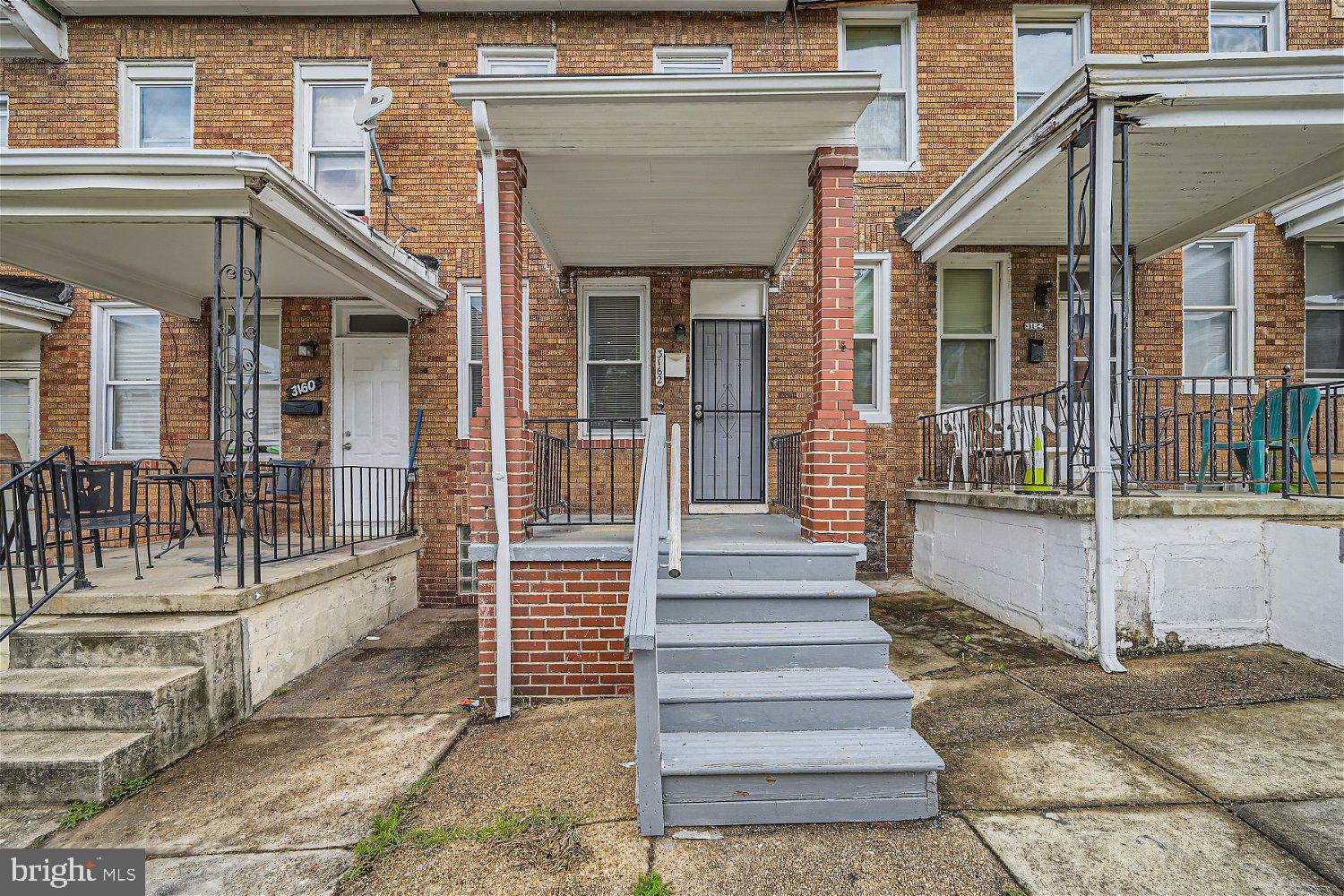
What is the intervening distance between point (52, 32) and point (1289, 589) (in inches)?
486

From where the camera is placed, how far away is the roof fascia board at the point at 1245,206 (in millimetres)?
4961

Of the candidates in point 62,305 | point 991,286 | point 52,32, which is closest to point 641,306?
point 991,286

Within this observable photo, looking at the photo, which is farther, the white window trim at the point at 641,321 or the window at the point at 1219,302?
the window at the point at 1219,302

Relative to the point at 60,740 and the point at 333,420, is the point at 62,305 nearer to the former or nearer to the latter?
the point at 333,420

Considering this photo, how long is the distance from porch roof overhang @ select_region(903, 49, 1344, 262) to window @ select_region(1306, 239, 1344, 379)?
218 centimetres

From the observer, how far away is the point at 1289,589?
163 inches

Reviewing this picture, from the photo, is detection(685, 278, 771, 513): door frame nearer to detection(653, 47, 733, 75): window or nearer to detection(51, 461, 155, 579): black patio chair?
detection(653, 47, 733, 75): window

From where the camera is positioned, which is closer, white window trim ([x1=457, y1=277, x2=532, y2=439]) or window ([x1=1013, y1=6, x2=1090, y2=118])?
white window trim ([x1=457, y1=277, x2=532, y2=439])

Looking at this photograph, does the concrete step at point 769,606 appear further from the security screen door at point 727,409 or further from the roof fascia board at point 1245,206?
the roof fascia board at point 1245,206

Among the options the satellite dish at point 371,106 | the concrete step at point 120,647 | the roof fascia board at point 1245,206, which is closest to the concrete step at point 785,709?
the concrete step at point 120,647

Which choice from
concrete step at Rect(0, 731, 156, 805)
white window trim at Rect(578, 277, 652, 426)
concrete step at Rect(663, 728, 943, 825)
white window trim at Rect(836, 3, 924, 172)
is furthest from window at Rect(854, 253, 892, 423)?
concrete step at Rect(0, 731, 156, 805)

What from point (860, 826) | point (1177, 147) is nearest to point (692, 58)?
point (1177, 147)

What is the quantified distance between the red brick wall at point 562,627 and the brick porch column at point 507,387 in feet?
1.12

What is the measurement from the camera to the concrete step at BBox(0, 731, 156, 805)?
2.78 meters
